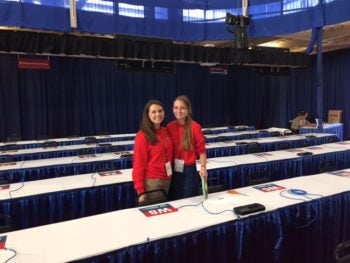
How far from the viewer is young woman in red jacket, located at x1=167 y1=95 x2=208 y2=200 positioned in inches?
95.5

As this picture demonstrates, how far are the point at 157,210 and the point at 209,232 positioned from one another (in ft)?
1.44

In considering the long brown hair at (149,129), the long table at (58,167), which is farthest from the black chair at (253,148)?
the long brown hair at (149,129)

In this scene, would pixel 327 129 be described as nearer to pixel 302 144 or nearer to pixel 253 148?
pixel 302 144

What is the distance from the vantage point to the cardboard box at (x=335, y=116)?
9.34m

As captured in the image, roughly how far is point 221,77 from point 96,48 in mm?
7989

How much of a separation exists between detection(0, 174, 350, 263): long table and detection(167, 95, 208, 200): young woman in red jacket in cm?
19

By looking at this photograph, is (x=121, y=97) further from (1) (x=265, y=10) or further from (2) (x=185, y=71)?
(1) (x=265, y=10)

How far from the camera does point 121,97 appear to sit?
1017 cm

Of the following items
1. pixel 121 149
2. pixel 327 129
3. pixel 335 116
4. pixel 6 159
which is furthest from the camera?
pixel 335 116

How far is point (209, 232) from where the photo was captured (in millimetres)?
1796

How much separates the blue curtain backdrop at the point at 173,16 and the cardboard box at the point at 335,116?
13.5ft

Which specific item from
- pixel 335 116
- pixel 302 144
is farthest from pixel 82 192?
pixel 335 116

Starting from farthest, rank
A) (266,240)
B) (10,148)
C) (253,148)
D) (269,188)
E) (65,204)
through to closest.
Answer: (10,148) → (253,148) → (65,204) → (269,188) → (266,240)

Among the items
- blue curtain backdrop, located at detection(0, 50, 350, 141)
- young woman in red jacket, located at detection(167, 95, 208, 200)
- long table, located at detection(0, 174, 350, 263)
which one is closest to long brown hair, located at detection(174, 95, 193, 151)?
young woman in red jacket, located at detection(167, 95, 208, 200)
